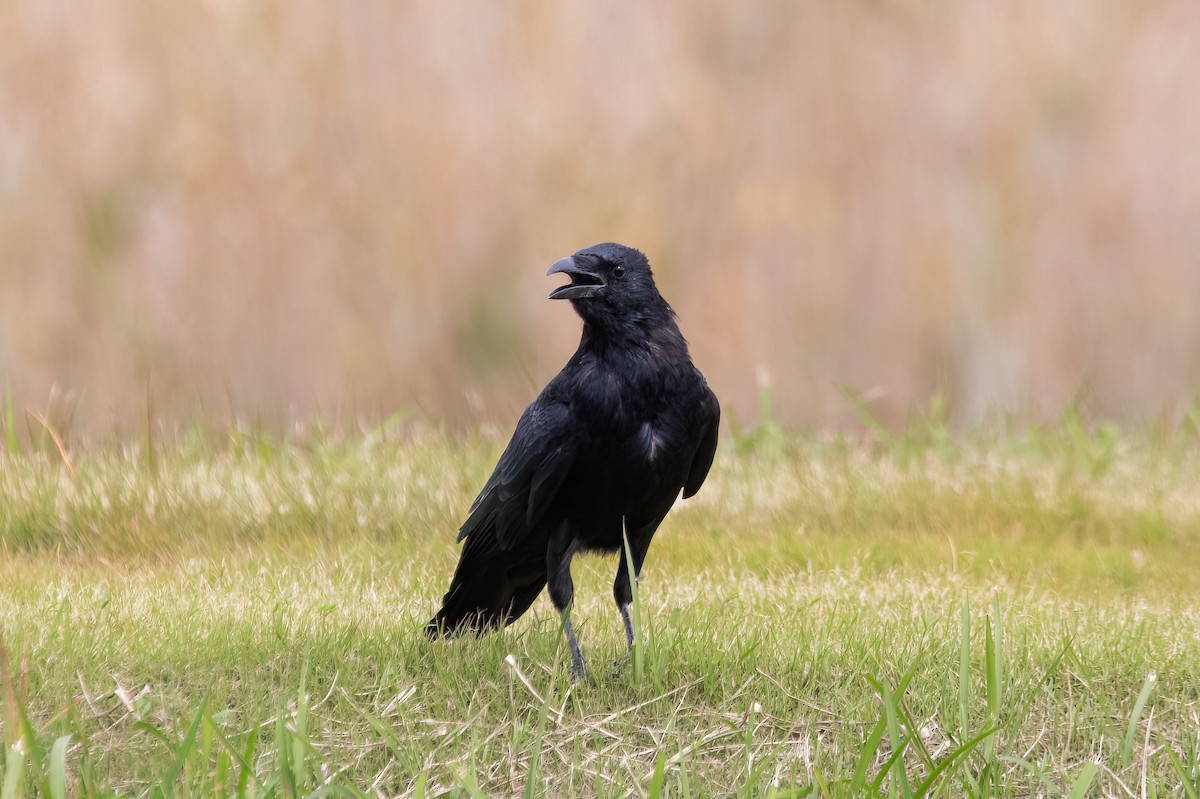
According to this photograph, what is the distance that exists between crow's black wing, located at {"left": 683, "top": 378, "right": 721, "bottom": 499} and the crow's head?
30 centimetres

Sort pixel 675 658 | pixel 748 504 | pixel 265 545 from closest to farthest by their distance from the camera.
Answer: pixel 675 658 < pixel 265 545 < pixel 748 504

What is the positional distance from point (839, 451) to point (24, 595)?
3801 mm

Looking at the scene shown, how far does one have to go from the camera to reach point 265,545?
4.85 m

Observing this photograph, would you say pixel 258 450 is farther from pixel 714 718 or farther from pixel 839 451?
Result: pixel 714 718

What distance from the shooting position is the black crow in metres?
3.54

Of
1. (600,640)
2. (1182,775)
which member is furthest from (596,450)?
(1182,775)

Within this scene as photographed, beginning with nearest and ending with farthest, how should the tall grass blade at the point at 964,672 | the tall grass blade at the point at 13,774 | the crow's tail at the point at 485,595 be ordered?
the tall grass blade at the point at 13,774, the tall grass blade at the point at 964,672, the crow's tail at the point at 485,595

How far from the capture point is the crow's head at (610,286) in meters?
3.70

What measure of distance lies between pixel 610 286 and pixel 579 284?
12cm

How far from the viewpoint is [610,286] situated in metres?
3.72

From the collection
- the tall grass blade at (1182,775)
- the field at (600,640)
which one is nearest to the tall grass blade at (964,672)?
the field at (600,640)

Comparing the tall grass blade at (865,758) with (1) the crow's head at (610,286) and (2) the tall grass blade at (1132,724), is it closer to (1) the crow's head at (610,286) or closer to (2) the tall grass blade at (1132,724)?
Result: (2) the tall grass blade at (1132,724)

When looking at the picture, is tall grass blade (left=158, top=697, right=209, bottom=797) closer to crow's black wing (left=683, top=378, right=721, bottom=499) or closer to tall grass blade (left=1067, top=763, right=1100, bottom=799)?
crow's black wing (left=683, top=378, right=721, bottom=499)

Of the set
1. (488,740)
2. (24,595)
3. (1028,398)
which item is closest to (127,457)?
(24,595)
